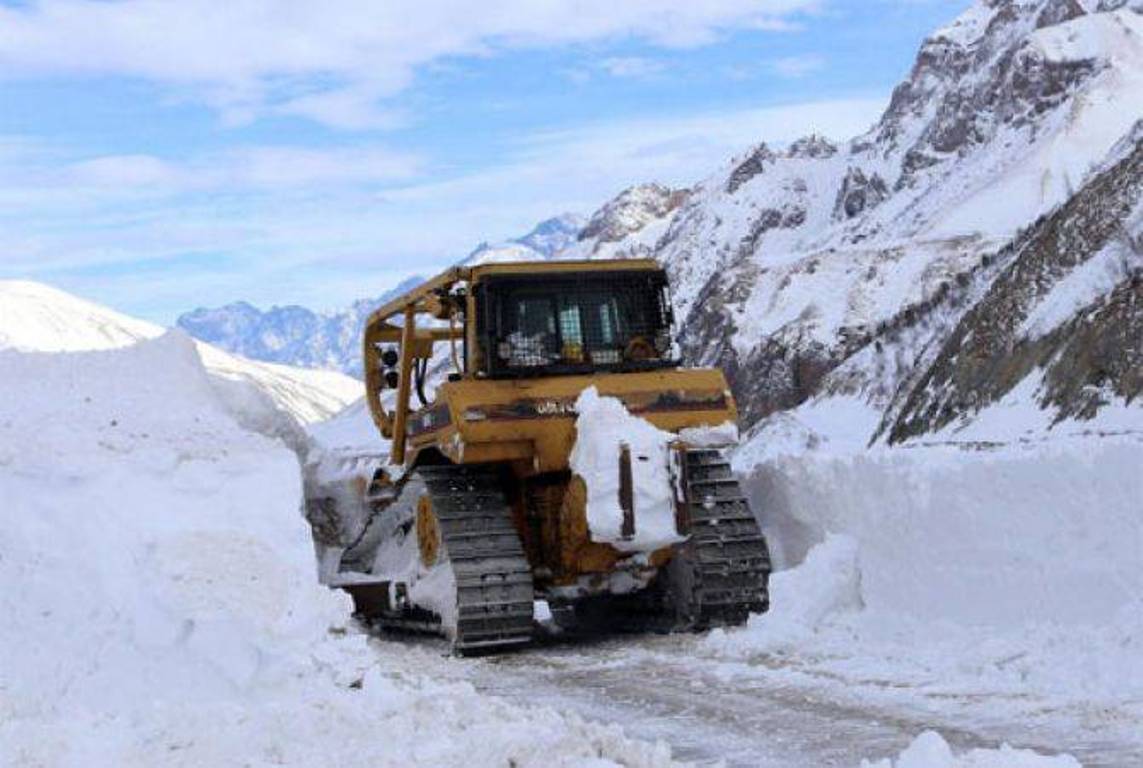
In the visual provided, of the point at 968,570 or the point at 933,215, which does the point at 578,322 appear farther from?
the point at 933,215

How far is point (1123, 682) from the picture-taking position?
7660 mm

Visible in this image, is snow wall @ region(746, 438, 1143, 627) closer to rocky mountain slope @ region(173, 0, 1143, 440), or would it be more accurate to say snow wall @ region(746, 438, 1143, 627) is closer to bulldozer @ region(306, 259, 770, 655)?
bulldozer @ region(306, 259, 770, 655)

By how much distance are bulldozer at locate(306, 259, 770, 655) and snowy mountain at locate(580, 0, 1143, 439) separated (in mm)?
1178

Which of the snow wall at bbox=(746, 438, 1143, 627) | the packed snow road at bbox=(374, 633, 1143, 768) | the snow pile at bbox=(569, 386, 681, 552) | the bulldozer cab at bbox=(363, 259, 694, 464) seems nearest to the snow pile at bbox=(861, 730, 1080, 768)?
the packed snow road at bbox=(374, 633, 1143, 768)

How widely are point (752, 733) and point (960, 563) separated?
3123 millimetres

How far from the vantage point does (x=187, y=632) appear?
8.02 meters

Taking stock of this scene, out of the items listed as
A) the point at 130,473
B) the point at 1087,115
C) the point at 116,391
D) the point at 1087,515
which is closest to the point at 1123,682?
the point at 1087,515

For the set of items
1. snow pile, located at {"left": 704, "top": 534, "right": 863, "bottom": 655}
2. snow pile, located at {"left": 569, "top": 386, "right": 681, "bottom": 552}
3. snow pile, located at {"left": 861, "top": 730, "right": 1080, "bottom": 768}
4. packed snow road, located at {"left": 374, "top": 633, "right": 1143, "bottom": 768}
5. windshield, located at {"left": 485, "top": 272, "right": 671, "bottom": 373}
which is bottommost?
packed snow road, located at {"left": 374, "top": 633, "right": 1143, "bottom": 768}

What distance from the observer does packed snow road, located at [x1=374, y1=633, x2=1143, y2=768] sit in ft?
22.2

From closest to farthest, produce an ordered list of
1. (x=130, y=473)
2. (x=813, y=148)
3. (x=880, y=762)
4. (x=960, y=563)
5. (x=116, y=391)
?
1. (x=880, y=762)
2. (x=130, y=473)
3. (x=960, y=563)
4. (x=116, y=391)
5. (x=813, y=148)

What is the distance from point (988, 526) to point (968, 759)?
423cm

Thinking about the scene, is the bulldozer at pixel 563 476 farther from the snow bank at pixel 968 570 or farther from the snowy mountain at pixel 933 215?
the snowy mountain at pixel 933 215

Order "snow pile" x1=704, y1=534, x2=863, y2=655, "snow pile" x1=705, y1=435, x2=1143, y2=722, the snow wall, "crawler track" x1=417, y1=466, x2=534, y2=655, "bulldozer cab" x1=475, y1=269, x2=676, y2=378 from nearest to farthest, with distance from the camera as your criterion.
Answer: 1. "snow pile" x1=705, y1=435, x2=1143, y2=722
2. the snow wall
3. "snow pile" x1=704, y1=534, x2=863, y2=655
4. "crawler track" x1=417, y1=466, x2=534, y2=655
5. "bulldozer cab" x1=475, y1=269, x2=676, y2=378

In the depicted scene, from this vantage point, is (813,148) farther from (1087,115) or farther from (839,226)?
(1087,115)
